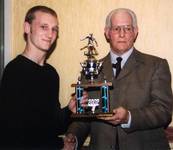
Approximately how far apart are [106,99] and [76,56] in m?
0.73

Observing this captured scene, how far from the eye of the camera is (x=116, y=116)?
203 cm

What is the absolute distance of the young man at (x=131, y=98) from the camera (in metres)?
2.17

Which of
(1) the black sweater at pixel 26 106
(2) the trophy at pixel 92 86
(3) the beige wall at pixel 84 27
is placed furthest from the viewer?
(3) the beige wall at pixel 84 27

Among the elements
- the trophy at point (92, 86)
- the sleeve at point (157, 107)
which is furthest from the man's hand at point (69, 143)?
the sleeve at point (157, 107)

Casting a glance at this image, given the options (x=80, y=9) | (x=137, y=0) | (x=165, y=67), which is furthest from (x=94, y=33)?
(x=165, y=67)

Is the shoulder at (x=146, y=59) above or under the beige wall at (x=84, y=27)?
under

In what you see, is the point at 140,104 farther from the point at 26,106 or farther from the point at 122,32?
the point at 26,106

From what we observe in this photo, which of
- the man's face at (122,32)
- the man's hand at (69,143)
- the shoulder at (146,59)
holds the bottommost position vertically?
the man's hand at (69,143)

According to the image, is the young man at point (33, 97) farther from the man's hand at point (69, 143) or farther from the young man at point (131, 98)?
the young man at point (131, 98)

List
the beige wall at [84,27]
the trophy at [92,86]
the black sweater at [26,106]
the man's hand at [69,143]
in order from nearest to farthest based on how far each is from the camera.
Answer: the black sweater at [26,106], the trophy at [92,86], the man's hand at [69,143], the beige wall at [84,27]

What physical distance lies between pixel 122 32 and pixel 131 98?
1.40ft

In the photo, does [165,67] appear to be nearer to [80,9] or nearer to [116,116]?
[116,116]

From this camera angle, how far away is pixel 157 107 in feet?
7.14

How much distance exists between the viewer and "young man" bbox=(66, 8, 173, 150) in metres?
2.17
